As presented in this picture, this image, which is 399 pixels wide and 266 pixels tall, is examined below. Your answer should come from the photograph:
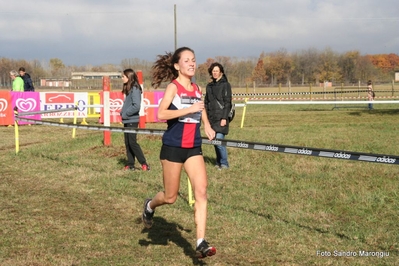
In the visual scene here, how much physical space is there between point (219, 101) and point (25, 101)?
1477 cm

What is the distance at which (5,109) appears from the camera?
22.8 metres

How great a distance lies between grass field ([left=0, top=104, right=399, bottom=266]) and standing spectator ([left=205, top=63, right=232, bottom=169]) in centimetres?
86

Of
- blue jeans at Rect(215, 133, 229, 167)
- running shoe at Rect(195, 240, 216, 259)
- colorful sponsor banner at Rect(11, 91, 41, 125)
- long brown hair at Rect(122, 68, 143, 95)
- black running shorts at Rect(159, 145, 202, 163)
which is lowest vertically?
running shoe at Rect(195, 240, 216, 259)

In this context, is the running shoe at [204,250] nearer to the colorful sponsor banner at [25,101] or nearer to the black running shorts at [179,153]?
the black running shorts at [179,153]

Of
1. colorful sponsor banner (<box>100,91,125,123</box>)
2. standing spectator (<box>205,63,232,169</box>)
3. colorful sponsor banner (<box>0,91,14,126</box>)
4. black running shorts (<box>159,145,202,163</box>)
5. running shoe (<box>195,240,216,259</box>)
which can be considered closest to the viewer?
running shoe (<box>195,240,216,259</box>)

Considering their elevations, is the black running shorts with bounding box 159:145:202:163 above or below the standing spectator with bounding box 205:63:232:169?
below

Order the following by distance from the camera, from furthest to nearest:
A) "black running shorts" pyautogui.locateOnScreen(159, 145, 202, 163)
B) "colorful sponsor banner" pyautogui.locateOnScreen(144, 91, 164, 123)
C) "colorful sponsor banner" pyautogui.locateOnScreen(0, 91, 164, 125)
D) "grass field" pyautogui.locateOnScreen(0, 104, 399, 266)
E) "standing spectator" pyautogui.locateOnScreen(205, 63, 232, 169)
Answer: "colorful sponsor banner" pyautogui.locateOnScreen(144, 91, 164, 123) < "colorful sponsor banner" pyautogui.locateOnScreen(0, 91, 164, 125) < "standing spectator" pyautogui.locateOnScreen(205, 63, 232, 169) < "grass field" pyautogui.locateOnScreen(0, 104, 399, 266) < "black running shorts" pyautogui.locateOnScreen(159, 145, 202, 163)

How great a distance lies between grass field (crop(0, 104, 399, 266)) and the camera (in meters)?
5.72

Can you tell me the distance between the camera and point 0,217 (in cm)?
A: 745

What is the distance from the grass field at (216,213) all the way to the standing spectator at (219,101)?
0.86 meters

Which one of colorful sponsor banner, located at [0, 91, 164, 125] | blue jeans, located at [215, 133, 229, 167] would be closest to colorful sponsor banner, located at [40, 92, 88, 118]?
colorful sponsor banner, located at [0, 91, 164, 125]

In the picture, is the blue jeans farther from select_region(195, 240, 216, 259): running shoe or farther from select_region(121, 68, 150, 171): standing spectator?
select_region(195, 240, 216, 259): running shoe

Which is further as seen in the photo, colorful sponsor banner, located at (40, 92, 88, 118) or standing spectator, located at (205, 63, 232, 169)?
colorful sponsor banner, located at (40, 92, 88, 118)

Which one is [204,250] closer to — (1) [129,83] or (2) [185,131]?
(2) [185,131]
